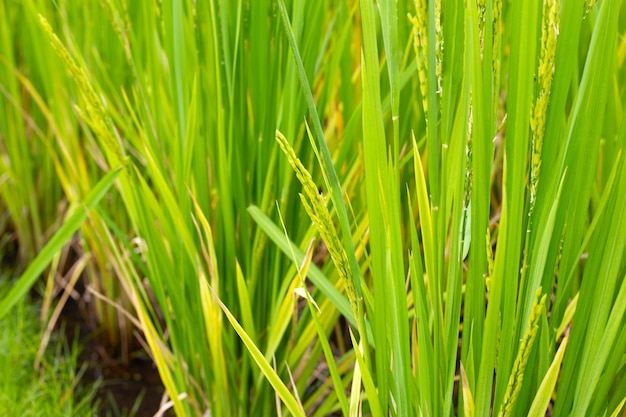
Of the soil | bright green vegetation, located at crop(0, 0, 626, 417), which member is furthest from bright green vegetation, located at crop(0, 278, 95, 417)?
bright green vegetation, located at crop(0, 0, 626, 417)

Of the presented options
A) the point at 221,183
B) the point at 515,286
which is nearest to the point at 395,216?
the point at 515,286

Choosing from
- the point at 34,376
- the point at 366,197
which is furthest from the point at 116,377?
the point at 366,197

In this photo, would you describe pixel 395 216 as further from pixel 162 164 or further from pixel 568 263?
pixel 162 164

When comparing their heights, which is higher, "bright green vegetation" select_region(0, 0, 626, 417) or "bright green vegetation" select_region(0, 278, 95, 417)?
"bright green vegetation" select_region(0, 0, 626, 417)

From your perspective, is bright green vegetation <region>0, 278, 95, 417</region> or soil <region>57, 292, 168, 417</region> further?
soil <region>57, 292, 168, 417</region>

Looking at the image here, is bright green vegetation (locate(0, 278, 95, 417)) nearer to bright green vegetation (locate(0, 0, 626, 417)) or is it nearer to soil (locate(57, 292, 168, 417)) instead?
soil (locate(57, 292, 168, 417))

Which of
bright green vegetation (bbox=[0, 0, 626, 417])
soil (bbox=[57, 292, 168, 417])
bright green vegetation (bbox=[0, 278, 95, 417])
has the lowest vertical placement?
soil (bbox=[57, 292, 168, 417])
